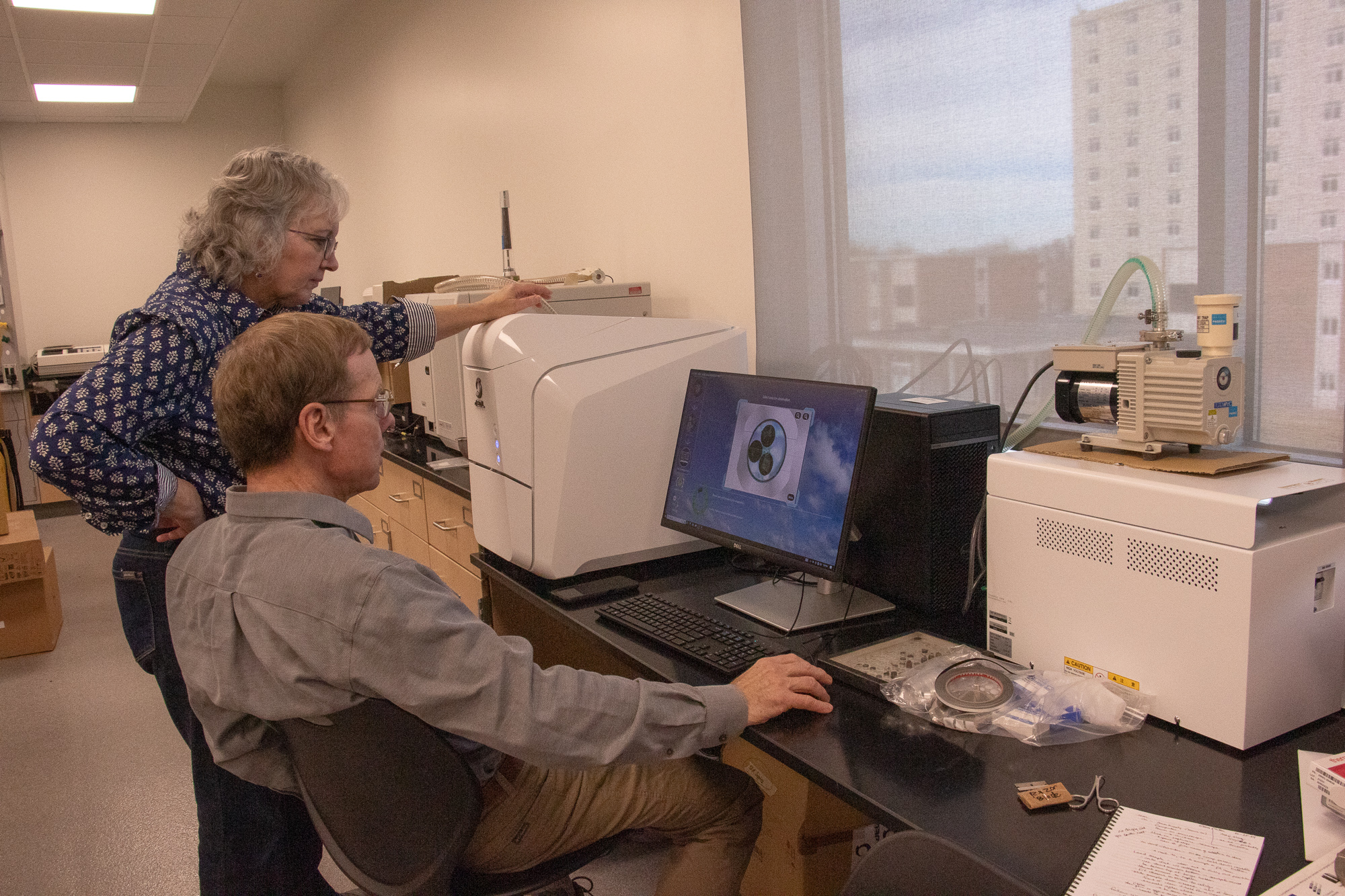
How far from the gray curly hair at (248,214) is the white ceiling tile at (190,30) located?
349cm

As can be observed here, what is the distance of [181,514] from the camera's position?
65.6 inches

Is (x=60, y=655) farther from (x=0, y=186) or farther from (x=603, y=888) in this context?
(x=0, y=186)

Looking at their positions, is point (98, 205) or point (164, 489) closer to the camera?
point (164, 489)

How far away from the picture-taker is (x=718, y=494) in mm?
1748

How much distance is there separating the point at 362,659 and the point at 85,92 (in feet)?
20.5

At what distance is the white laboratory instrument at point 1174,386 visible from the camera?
1204mm

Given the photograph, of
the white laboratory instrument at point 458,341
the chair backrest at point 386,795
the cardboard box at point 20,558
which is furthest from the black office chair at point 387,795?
the cardboard box at point 20,558

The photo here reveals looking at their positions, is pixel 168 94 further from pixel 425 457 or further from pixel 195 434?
pixel 195 434

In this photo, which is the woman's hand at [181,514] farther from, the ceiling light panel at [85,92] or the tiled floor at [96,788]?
the ceiling light panel at [85,92]

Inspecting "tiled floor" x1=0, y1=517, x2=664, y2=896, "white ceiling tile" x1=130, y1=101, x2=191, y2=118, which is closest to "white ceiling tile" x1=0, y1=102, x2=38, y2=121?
"white ceiling tile" x1=130, y1=101, x2=191, y2=118

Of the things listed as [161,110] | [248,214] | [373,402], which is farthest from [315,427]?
Result: [161,110]

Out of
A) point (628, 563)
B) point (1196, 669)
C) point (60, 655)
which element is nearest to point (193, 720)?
point (628, 563)

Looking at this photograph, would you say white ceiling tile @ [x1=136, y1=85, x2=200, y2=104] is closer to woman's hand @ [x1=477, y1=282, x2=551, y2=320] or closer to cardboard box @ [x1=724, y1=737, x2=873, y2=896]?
woman's hand @ [x1=477, y1=282, x2=551, y2=320]

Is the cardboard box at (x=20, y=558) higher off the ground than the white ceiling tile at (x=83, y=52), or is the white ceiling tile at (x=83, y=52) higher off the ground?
the white ceiling tile at (x=83, y=52)
